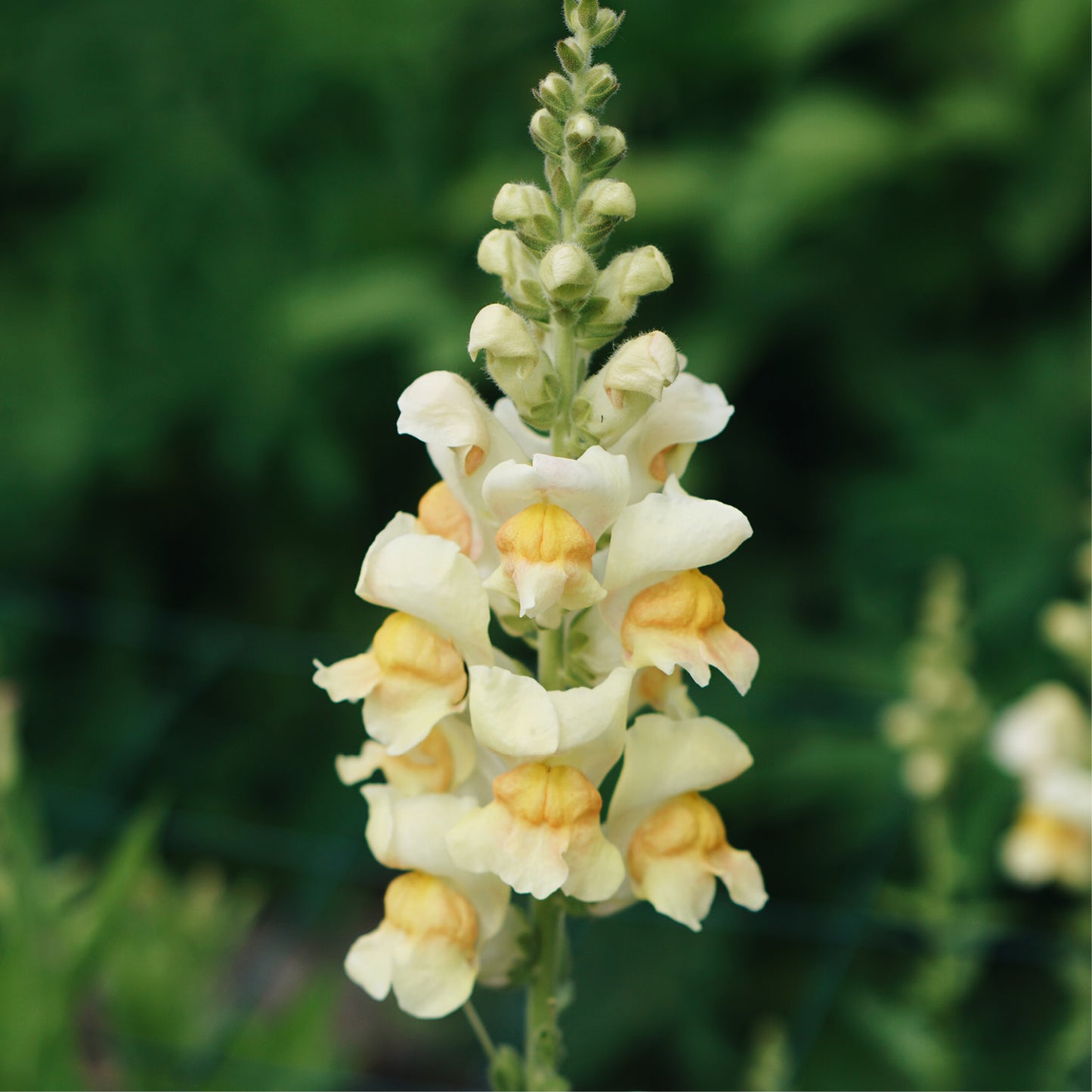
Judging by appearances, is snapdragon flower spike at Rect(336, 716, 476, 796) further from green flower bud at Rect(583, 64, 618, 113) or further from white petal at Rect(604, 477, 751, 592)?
green flower bud at Rect(583, 64, 618, 113)

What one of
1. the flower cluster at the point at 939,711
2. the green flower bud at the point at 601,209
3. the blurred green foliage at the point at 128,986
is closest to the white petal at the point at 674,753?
the green flower bud at the point at 601,209

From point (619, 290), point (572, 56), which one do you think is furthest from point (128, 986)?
point (572, 56)

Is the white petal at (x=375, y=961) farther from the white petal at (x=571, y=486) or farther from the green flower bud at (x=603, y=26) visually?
the green flower bud at (x=603, y=26)

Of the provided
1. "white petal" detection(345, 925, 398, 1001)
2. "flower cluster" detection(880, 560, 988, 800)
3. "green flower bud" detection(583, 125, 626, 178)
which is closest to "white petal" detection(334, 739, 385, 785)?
"white petal" detection(345, 925, 398, 1001)

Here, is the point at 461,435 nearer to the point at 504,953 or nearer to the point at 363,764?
the point at 363,764

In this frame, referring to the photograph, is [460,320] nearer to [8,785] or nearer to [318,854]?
[318,854]
